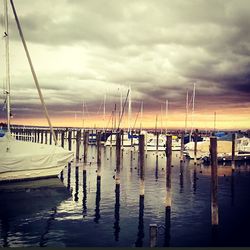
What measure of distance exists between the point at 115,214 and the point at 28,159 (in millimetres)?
5737

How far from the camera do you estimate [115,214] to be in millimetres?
12992

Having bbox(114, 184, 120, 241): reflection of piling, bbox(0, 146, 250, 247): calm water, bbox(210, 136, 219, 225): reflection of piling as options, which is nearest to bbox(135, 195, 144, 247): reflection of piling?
bbox(0, 146, 250, 247): calm water

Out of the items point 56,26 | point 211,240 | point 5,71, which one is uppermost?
point 56,26

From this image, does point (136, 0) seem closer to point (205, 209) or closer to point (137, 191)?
point (205, 209)

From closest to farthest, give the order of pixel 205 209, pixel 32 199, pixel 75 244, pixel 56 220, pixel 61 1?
pixel 75 244, pixel 61 1, pixel 56 220, pixel 205 209, pixel 32 199

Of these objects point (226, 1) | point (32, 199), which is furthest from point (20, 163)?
point (226, 1)

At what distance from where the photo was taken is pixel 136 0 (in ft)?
35.0

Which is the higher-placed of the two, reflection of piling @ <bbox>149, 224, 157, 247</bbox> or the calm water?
reflection of piling @ <bbox>149, 224, 157, 247</bbox>

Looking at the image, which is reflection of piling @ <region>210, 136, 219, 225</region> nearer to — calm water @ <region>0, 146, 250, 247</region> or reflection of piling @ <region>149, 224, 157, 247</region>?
calm water @ <region>0, 146, 250, 247</region>

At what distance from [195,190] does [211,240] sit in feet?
26.5

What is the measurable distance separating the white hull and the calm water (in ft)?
3.39

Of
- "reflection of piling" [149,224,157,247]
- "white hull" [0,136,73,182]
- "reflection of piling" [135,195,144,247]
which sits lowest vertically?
"reflection of piling" [135,195,144,247]

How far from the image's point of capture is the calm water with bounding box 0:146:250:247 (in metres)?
10.1

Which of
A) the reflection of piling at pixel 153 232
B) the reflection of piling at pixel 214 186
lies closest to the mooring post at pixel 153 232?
the reflection of piling at pixel 153 232
